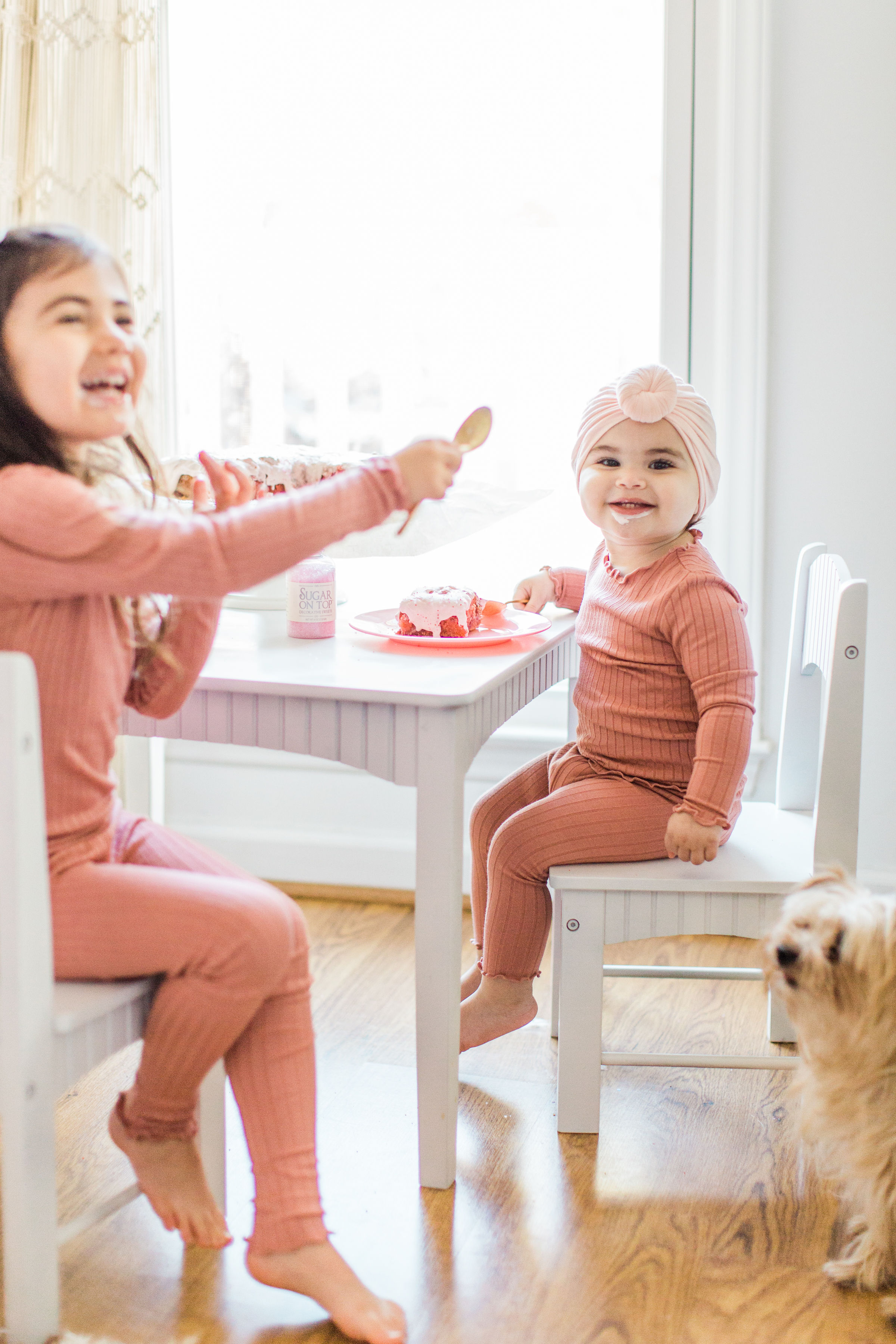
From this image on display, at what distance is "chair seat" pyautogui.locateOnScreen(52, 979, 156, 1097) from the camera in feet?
3.55

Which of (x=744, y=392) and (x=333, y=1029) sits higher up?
(x=744, y=392)

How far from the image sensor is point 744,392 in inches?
85.6

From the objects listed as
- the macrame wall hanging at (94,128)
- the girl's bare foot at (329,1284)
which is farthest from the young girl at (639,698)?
the macrame wall hanging at (94,128)

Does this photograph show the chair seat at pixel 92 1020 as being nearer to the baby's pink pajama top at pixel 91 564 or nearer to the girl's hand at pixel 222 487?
the baby's pink pajama top at pixel 91 564

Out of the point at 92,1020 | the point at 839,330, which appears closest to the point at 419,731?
the point at 92,1020

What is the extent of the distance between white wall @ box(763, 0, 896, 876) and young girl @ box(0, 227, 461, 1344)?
1.23 metres

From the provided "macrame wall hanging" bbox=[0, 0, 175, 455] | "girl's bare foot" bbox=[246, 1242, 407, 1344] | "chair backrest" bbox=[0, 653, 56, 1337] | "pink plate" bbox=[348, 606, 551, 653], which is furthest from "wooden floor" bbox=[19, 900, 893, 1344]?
"macrame wall hanging" bbox=[0, 0, 175, 455]

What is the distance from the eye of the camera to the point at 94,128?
223 centimetres

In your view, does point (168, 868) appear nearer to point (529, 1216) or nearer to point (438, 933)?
point (438, 933)

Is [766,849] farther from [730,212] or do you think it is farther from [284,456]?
[730,212]

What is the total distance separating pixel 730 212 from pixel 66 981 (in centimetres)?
166

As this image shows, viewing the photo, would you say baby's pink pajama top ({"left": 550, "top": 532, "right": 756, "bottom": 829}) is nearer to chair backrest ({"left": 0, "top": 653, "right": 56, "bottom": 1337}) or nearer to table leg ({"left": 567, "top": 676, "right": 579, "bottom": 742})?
table leg ({"left": 567, "top": 676, "right": 579, "bottom": 742})

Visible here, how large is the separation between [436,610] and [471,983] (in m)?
0.54

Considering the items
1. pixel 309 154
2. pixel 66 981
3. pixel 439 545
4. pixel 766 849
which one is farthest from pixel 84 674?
pixel 309 154
